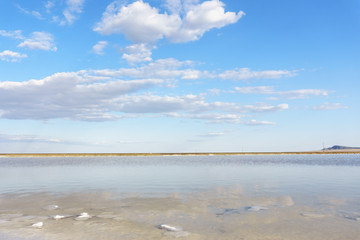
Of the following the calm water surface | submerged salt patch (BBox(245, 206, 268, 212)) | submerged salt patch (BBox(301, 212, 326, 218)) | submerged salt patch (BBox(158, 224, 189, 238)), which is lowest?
the calm water surface

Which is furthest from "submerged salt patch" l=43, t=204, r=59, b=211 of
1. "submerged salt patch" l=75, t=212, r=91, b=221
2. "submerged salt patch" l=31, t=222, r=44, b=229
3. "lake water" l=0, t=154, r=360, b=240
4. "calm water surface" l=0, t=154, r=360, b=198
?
"calm water surface" l=0, t=154, r=360, b=198

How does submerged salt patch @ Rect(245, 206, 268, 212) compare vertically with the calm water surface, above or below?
above

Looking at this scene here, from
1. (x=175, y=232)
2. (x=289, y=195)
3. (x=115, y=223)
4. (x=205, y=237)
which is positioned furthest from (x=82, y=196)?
(x=289, y=195)

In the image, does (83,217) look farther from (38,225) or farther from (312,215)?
Result: (312,215)

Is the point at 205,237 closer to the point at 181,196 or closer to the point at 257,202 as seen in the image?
the point at 257,202

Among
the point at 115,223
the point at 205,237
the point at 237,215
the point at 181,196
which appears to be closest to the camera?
the point at 205,237

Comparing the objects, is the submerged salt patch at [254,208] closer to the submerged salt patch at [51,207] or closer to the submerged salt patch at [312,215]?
the submerged salt patch at [312,215]

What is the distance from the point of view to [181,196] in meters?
20.7

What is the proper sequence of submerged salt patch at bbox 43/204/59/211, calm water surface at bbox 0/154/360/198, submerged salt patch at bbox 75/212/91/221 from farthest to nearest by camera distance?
calm water surface at bbox 0/154/360/198 → submerged salt patch at bbox 43/204/59/211 → submerged salt patch at bbox 75/212/91/221

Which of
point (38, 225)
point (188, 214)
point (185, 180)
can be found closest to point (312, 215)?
point (188, 214)

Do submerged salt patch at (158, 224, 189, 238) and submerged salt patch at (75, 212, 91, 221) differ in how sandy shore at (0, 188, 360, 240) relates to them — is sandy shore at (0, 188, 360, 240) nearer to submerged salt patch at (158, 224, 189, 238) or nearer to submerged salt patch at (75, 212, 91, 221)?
submerged salt patch at (158, 224, 189, 238)

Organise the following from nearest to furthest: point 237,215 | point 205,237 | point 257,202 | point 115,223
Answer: point 205,237 < point 115,223 < point 237,215 < point 257,202

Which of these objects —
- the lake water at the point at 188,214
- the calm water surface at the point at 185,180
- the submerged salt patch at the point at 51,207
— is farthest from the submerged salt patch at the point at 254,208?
the submerged salt patch at the point at 51,207

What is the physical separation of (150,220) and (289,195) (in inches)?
483
